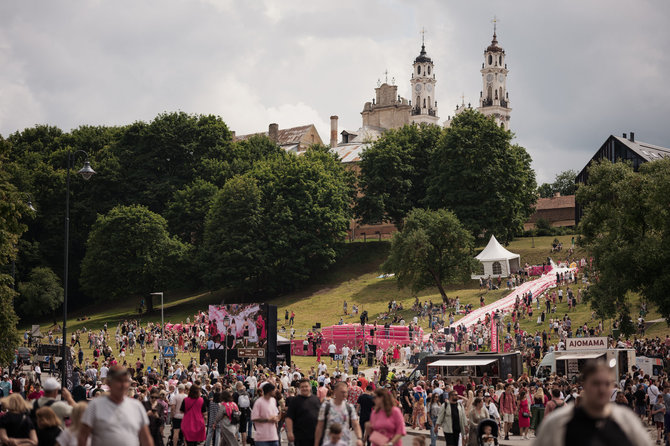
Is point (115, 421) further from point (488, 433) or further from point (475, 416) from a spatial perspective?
point (475, 416)

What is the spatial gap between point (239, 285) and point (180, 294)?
31.6 ft

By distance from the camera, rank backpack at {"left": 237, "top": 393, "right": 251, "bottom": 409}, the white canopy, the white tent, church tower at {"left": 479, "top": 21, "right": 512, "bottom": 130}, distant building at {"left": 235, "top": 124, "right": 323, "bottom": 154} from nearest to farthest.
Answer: backpack at {"left": 237, "top": 393, "right": 251, "bottom": 409}, the white tent, the white canopy, distant building at {"left": 235, "top": 124, "right": 323, "bottom": 154}, church tower at {"left": 479, "top": 21, "right": 512, "bottom": 130}

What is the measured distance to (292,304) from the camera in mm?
71500

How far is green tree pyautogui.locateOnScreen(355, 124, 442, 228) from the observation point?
85188 mm

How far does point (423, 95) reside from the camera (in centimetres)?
15562

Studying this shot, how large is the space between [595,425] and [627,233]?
33.9 metres

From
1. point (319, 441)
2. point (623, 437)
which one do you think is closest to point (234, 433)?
point (319, 441)

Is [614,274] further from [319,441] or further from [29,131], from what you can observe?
[29,131]

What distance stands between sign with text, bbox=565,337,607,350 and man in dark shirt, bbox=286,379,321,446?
72.0 ft

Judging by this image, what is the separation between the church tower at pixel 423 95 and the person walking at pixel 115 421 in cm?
14830

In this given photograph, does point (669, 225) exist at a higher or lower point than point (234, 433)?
higher

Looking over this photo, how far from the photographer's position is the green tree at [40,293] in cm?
7306

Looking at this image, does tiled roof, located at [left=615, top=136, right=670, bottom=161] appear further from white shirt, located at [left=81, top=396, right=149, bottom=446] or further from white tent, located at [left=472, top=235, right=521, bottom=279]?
white shirt, located at [left=81, top=396, right=149, bottom=446]

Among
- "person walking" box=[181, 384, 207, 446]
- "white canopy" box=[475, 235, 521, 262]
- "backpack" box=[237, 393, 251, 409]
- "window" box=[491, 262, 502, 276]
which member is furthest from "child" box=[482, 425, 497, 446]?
"window" box=[491, 262, 502, 276]
